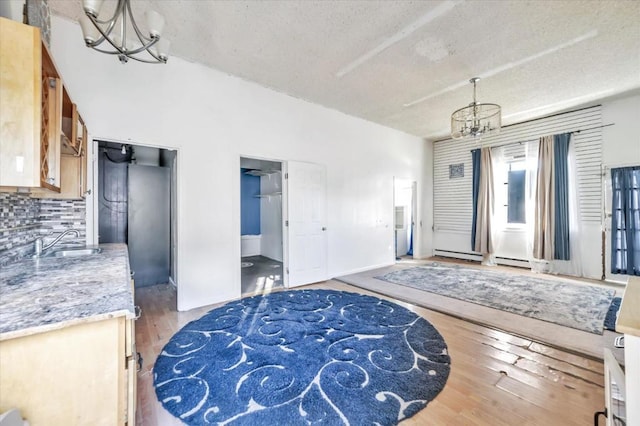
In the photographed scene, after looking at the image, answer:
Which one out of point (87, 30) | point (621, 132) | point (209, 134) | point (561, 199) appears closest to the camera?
point (87, 30)

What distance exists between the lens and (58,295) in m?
1.22

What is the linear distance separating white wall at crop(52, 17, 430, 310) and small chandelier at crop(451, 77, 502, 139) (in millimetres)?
2030

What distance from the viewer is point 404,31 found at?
284cm

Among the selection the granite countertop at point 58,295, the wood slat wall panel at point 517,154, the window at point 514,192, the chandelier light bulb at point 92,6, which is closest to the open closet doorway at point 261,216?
the granite countertop at point 58,295

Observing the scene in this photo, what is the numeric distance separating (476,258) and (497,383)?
5.24 m

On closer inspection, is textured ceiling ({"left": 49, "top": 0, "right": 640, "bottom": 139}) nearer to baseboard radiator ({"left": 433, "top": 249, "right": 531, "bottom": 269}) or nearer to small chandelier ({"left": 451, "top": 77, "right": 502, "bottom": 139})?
small chandelier ({"left": 451, "top": 77, "right": 502, "bottom": 139})

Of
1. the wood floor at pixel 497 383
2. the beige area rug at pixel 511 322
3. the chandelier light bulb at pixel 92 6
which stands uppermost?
the chandelier light bulb at pixel 92 6

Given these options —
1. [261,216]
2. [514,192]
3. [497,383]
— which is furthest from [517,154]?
[261,216]

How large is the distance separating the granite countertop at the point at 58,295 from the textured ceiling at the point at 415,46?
2.40m

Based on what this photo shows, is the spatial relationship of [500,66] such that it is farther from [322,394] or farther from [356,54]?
[322,394]

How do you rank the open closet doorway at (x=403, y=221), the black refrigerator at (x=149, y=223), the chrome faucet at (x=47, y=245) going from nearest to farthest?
the chrome faucet at (x=47, y=245), the black refrigerator at (x=149, y=223), the open closet doorway at (x=403, y=221)

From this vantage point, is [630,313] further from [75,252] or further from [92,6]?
[75,252]

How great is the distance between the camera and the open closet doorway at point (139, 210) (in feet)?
13.7

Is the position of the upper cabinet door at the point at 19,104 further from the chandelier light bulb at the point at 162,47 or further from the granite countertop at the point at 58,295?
the chandelier light bulb at the point at 162,47
